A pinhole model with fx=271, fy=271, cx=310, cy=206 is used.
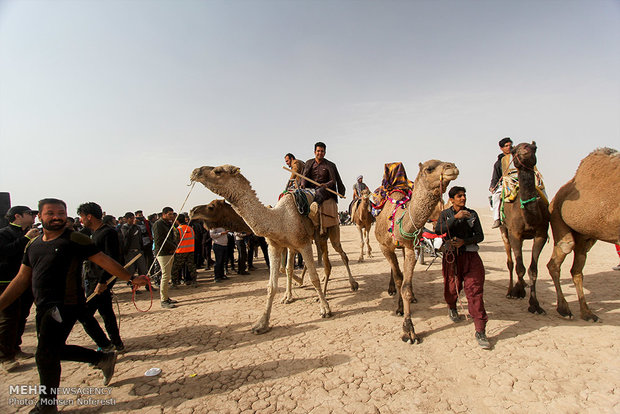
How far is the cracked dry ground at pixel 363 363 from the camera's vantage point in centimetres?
290

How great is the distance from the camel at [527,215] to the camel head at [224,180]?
16.4 feet

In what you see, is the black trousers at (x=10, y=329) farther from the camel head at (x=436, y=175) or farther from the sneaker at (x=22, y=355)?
the camel head at (x=436, y=175)

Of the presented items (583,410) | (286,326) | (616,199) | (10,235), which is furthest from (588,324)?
(10,235)

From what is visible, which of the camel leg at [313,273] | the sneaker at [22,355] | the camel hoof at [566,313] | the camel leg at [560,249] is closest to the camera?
the sneaker at [22,355]

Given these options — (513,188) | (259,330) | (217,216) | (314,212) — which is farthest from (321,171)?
(513,188)

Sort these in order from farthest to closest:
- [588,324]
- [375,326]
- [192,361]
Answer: [375,326]
[588,324]
[192,361]

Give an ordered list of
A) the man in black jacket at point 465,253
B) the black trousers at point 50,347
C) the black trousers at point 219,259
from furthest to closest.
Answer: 1. the black trousers at point 219,259
2. the man in black jacket at point 465,253
3. the black trousers at point 50,347

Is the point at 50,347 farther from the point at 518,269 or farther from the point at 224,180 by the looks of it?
the point at 518,269

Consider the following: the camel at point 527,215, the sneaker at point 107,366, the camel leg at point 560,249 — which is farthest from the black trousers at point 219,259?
the camel leg at point 560,249

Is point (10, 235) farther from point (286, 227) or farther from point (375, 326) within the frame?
point (375, 326)

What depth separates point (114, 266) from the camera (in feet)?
10.7

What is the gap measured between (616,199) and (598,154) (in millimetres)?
983

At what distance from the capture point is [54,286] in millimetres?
2963

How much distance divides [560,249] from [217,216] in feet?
20.5
